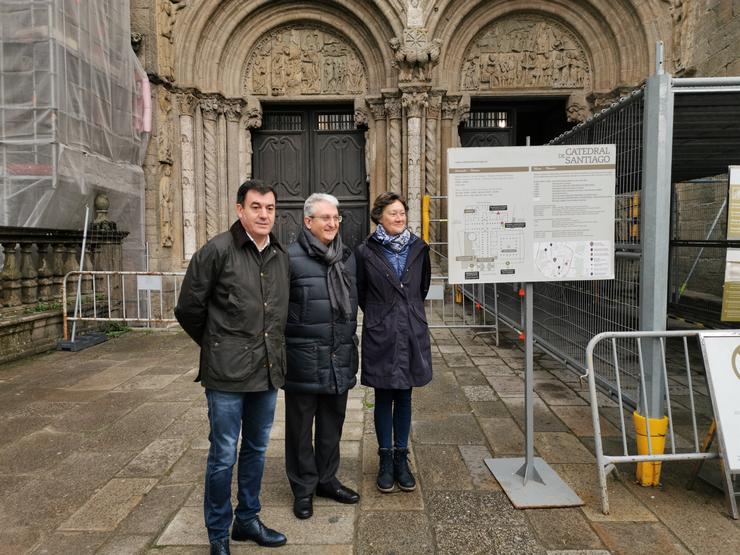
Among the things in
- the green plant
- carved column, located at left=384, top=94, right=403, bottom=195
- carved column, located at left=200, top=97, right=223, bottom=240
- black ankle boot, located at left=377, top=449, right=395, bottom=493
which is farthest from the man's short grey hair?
carved column, located at left=200, top=97, right=223, bottom=240

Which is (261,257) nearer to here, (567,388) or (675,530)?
(675,530)

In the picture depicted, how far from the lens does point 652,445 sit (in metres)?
2.95

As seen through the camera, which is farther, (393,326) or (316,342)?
(393,326)

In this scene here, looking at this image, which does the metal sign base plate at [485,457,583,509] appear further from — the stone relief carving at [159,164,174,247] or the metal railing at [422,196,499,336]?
the stone relief carving at [159,164,174,247]

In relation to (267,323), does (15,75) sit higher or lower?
higher

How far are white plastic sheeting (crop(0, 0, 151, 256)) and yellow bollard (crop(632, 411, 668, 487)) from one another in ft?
26.8

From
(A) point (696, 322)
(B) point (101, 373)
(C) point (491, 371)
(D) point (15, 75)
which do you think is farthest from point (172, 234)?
(A) point (696, 322)

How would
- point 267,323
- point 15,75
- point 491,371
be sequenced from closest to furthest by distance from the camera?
point 267,323 < point 491,371 < point 15,75

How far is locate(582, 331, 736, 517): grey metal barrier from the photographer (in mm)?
2740

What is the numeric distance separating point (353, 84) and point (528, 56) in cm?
390

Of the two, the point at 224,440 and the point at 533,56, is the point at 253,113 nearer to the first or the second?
the point at 533,56

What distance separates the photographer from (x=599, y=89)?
10203 mm

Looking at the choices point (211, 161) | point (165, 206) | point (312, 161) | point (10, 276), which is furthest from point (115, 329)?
point (312, 161)

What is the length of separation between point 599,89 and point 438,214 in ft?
14.6
